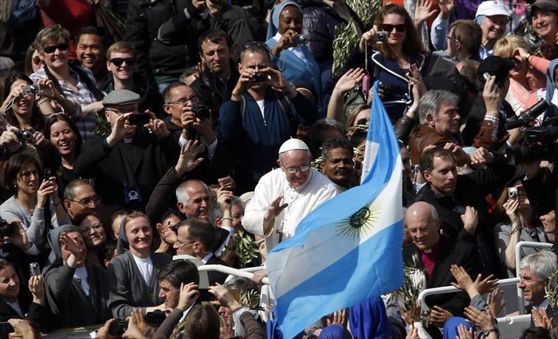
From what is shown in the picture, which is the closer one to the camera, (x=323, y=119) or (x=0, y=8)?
(x=323, y=119)

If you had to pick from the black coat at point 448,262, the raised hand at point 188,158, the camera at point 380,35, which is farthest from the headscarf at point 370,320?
the camera at point 380,35

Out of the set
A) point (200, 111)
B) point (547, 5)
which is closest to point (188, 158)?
point (200, 111)

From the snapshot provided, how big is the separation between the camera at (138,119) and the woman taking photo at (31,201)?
3.29ft

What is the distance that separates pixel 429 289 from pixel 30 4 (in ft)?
20.8

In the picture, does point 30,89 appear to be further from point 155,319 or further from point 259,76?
point 155,319

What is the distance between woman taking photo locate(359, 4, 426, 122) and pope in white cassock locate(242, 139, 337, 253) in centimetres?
285

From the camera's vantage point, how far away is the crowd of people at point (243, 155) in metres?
16.8

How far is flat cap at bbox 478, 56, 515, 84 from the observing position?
64.3 feet

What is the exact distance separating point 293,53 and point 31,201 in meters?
3.57

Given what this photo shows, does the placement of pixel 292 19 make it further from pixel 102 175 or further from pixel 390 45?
pixel 102 175

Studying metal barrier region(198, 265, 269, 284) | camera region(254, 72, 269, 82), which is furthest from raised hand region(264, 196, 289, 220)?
camera region(254, 72, 269, 82)

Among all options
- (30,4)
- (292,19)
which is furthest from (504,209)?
(30,4)

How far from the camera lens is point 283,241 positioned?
1612cm

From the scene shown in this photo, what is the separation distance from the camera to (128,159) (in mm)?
18688
